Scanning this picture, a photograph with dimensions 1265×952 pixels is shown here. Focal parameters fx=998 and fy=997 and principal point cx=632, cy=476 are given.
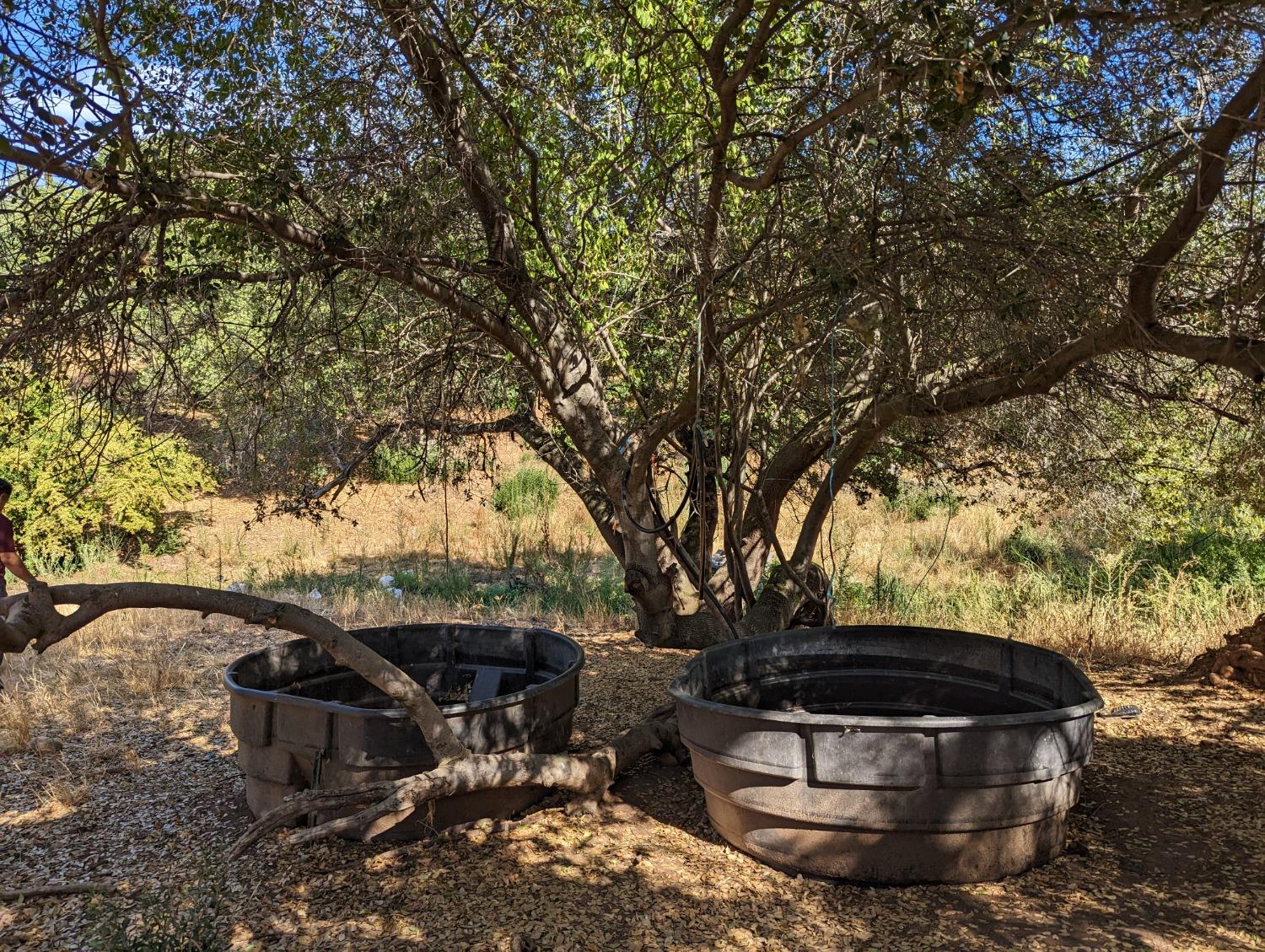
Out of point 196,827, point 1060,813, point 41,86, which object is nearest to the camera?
point 41,86

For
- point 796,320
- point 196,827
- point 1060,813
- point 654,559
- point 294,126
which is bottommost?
point 196,827

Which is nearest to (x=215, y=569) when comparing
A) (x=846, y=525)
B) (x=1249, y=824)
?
(x=846, y=525)

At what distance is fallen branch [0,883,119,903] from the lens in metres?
3.72

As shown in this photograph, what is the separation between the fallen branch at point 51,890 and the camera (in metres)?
3.72

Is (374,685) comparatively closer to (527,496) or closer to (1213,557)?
(1213,557)

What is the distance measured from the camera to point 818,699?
16.2 ft

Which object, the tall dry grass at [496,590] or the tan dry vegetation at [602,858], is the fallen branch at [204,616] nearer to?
the tan dry vegetation at [602,858]

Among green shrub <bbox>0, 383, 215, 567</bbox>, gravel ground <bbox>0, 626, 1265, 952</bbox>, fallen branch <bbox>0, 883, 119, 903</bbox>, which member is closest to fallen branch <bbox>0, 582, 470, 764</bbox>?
gravel ground <bbox>0, 626, 1265, 952</bbox>

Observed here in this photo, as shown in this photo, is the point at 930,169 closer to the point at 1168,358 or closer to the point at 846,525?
the point at 1168,358

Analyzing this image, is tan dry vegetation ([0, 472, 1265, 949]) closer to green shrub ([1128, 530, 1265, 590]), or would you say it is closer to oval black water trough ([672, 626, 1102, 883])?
oval black water trough ([672, 626, 1102, 883])

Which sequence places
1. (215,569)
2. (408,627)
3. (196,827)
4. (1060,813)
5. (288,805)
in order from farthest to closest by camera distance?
(215,569), (408,627), (196,827), (1060,813), (288,805)

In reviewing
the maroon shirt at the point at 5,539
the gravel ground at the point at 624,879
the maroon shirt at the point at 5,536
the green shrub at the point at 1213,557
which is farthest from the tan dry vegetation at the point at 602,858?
the green shrub at the point at 1213,557

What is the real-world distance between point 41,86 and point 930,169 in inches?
124

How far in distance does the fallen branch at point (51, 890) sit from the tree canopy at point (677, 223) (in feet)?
6.27
